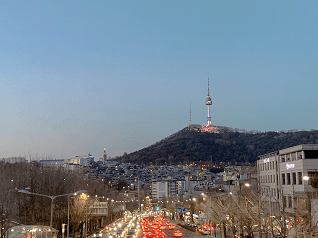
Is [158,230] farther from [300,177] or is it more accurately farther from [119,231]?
[300,177]

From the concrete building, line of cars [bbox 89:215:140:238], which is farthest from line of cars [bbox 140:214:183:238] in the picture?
the concrete building

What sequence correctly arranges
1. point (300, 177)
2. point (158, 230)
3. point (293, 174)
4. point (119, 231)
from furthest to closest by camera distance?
point (158, 230), point (119, 231), point (293, 174), point (300, 177)

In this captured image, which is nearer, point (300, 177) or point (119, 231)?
point (300, 177)

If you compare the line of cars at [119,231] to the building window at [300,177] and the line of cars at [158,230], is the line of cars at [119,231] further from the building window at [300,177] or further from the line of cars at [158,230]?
the building window at [300,177]

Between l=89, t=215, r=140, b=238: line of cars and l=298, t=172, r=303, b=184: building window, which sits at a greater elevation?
l=298, t=172, r=303, b=184: building window

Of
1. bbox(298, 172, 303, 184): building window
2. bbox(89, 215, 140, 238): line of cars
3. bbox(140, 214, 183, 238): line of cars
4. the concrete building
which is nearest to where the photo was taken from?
bbox(89, 215, 140, 238): line of cars

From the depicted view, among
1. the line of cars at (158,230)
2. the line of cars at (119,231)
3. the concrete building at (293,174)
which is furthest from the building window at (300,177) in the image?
the line of cars at (119,231)

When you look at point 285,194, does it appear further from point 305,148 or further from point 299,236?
point 299,236

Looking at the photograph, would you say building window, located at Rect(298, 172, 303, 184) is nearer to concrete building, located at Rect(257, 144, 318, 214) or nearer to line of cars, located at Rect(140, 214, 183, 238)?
concrete building, located at Rect(257, 144, 318, 214)

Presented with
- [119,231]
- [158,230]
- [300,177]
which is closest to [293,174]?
[300,177]

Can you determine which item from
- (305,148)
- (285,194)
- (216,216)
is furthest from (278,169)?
(216,216)

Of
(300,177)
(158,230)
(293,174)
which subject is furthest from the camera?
(158,230)

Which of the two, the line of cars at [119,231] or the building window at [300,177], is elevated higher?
the building window at [300,177]
